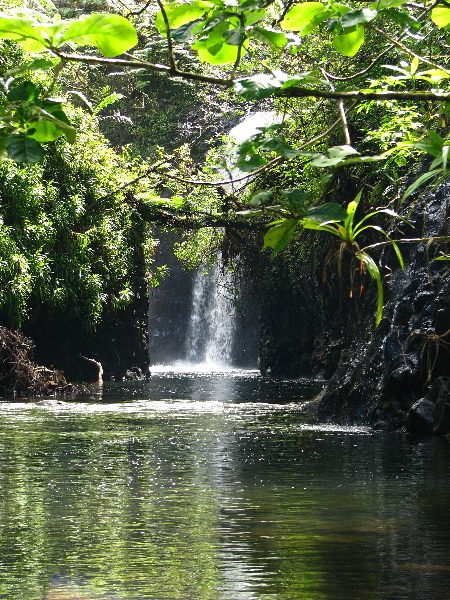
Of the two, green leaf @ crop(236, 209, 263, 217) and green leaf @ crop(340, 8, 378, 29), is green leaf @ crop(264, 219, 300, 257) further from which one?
green leaf @ crop(340, 8, 378, 29)

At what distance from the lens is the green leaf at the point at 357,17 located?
6.94ft

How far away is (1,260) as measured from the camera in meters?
17.1

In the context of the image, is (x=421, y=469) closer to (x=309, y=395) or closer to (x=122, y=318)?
(x=309, y=395)

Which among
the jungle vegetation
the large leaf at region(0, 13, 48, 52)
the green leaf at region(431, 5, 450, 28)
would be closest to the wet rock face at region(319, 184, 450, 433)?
the jungle vegetation

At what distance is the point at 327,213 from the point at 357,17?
1.51ft

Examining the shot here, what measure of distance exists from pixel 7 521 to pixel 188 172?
1519cm

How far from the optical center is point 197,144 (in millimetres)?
31516

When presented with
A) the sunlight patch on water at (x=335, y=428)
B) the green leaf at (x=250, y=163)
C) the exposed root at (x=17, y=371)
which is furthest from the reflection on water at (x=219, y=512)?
the exposed root at (x=17, y=371)

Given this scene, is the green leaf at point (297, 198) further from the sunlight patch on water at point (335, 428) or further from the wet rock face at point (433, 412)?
the sunlight patch on water at point (335, 428)

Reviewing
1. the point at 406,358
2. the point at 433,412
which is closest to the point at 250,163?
the point at 433,412

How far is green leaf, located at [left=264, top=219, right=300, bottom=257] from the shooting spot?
233 centimetres

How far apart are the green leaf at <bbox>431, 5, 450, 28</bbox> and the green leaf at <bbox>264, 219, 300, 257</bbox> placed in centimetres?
65

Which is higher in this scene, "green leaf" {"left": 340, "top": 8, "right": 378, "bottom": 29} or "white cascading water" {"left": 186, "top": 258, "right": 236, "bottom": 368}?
"white cascading water" {"left": 186, "top": 258, "right": 236, "bottom": 368}

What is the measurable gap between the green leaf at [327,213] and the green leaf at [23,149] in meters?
0.65
